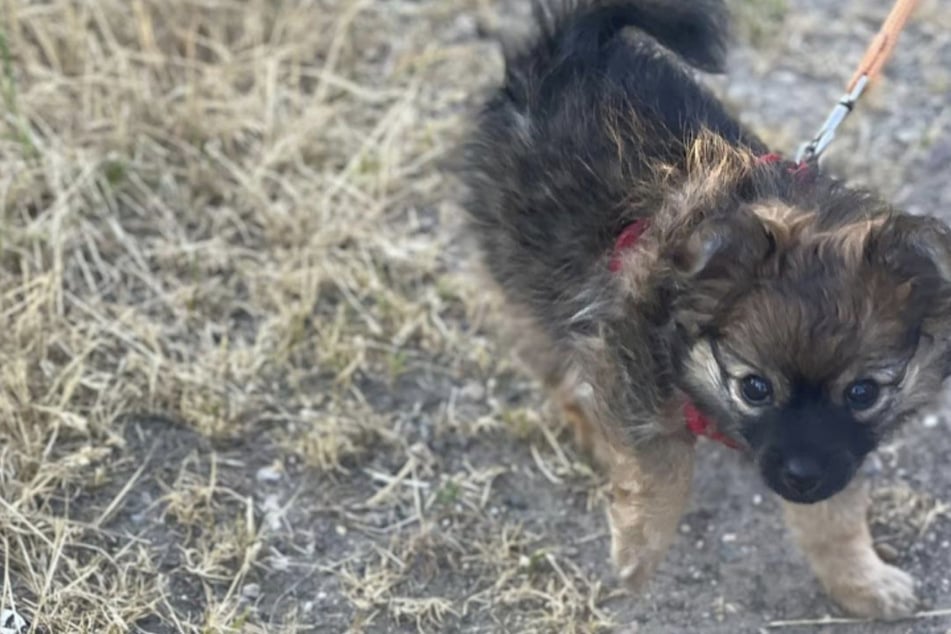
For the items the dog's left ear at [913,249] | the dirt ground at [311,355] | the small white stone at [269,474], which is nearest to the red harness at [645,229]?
the dog's left ear at [913,249]

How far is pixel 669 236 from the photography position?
3.44m

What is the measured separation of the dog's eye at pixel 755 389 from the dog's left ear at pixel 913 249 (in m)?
0.38

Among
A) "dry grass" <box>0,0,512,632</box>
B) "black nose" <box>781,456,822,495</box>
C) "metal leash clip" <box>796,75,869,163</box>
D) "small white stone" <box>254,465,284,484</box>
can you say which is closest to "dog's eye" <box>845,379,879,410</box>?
"black nose" <box>781,456,822,495</box>

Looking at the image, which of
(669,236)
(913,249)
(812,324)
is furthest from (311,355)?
(913,249)

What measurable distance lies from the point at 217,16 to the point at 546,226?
257cm

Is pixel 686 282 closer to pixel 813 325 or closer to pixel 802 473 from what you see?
pixel 813 325

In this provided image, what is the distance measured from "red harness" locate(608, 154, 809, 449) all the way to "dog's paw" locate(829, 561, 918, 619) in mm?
730

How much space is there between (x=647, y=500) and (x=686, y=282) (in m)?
0.72

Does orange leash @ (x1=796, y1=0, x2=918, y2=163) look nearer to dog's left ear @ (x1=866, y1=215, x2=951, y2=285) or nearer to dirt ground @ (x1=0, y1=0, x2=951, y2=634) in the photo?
dog's left ear @ (x1=866, y1=215, x2=951, y2=285)

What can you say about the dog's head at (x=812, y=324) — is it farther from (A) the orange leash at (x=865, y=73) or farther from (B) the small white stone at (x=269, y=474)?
(B) the small white stone at (x=269, y=474)

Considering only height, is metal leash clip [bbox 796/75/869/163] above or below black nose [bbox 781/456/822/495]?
above

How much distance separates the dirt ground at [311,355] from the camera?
407cm

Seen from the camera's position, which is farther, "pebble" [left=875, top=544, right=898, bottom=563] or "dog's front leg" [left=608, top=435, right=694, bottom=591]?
"pebble" [left=875, top=544, right=898, bottom=563]

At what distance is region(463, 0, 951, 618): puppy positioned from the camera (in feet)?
10.6
